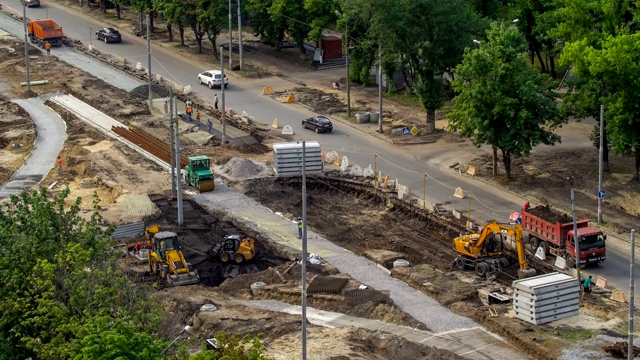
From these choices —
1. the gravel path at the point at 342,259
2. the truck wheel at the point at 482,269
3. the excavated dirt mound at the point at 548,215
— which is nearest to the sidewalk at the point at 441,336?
the gravel path at the point at 342,259

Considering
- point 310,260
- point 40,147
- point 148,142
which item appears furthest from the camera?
point 40,147

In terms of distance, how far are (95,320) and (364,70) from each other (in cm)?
5875

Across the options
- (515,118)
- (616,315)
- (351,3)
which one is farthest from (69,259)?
(351,3)

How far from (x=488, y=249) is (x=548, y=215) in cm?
386

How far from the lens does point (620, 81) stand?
204 ft

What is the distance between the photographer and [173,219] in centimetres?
6106

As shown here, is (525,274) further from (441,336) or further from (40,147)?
(40,147)

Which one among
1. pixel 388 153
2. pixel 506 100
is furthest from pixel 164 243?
pixel 388 153

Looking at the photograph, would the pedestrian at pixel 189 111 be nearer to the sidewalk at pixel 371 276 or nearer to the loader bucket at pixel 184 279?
the sidewalk at pixel 371 276

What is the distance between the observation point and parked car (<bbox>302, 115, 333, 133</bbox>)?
77.3 meters

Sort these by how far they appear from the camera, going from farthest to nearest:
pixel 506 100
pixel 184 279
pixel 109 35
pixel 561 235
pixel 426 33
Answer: pixel 109 35 → pixel 426 33 → pixel 506 100 → pixel 561 235 → pixel 184 279

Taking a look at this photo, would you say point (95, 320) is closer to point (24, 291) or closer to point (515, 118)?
point (24, 291)

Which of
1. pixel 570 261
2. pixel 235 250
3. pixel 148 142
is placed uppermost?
pixel 148 142

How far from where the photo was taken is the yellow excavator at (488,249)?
52.5 metres
